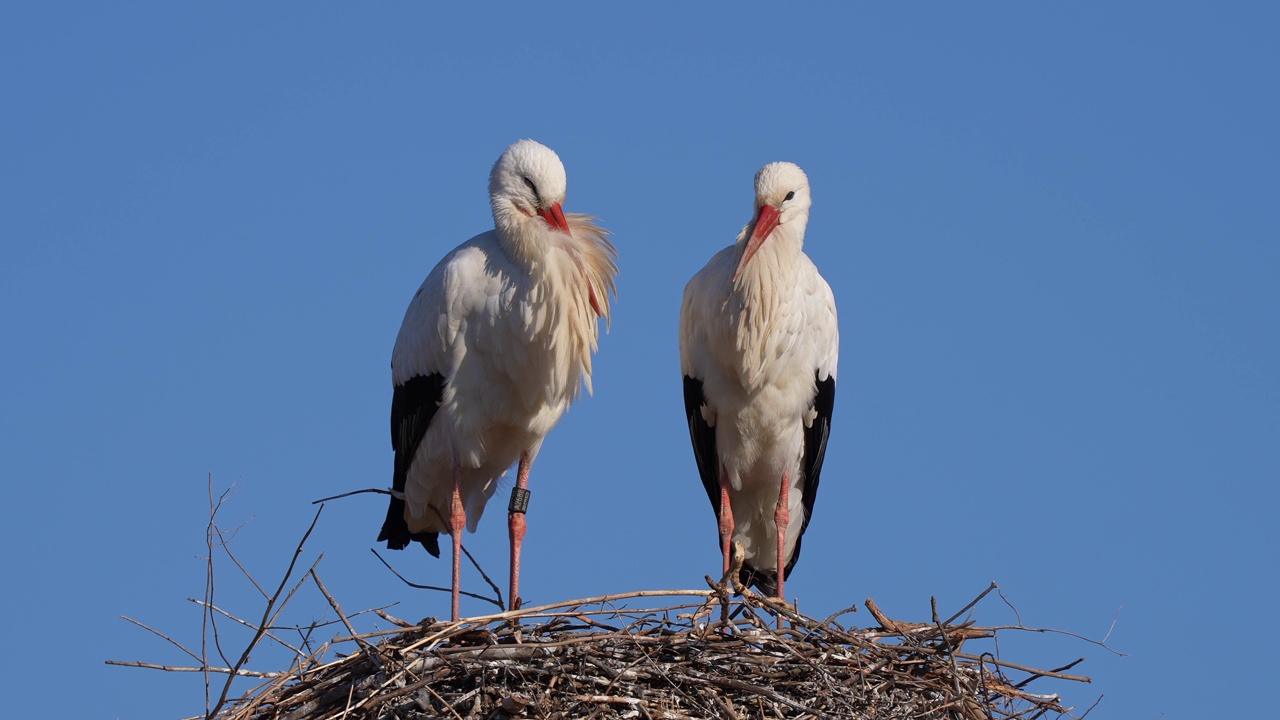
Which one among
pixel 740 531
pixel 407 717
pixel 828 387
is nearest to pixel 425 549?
pixel 740 531

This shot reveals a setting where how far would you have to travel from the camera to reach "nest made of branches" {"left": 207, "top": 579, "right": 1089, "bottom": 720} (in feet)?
16.4

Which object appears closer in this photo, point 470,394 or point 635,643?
point 635,643

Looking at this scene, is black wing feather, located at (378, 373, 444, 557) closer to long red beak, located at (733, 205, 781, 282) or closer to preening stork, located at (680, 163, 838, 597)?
preening stork, located at (680, 163, 838, 597)

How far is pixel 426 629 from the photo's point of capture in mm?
5164

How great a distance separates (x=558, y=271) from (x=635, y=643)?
1735 mm

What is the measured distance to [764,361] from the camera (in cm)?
655

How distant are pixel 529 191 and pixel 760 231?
0.83 m

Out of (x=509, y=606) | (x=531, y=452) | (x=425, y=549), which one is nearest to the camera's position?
(x=509, y=606)

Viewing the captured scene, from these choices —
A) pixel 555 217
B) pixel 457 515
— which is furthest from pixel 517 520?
pixel 555 217

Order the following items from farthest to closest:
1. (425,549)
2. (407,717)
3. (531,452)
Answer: (425,549)
(531,452)
(407,717)

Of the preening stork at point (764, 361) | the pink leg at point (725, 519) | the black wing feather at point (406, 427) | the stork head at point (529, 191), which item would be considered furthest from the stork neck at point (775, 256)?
the black wing feather at point (406, 427)

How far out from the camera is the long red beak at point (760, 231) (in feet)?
21.2

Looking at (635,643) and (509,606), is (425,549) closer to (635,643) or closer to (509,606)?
(509,606)

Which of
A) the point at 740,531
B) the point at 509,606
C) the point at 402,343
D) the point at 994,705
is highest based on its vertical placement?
the point at 402,343
